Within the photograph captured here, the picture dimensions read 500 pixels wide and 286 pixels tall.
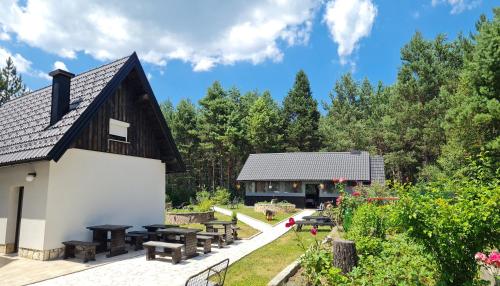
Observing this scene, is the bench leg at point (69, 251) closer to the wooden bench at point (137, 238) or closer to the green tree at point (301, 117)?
the wooden bench at point (137, 238)

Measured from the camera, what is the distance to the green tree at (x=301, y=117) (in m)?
46.9

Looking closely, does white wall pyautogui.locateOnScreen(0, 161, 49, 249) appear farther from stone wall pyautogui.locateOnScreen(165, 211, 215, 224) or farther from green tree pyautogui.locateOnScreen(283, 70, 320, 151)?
green tree pyautogui.locateOnScreen(283, 70, 320, 151)

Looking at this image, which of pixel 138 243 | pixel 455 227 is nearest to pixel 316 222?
pixel 138 243

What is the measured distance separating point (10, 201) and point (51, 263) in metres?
3.34

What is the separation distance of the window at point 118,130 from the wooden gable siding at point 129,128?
0.15 meters

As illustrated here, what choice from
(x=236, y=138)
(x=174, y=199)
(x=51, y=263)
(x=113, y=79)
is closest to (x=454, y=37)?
(x=236, y=138)

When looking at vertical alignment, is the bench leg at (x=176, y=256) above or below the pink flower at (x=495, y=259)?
below

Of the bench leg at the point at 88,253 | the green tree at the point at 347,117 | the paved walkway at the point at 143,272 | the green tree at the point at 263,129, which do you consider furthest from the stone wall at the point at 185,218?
the green tree at the point at 347,117

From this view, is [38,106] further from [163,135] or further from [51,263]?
[51,263]

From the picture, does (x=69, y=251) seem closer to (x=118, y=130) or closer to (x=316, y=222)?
(x=118, y=130)

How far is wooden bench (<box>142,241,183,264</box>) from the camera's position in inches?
370

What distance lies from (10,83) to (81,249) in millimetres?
35658

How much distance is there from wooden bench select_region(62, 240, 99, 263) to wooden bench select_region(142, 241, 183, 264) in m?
1.55

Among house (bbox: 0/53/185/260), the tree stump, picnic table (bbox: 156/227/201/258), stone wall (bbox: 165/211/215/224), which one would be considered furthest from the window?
the tree stump
